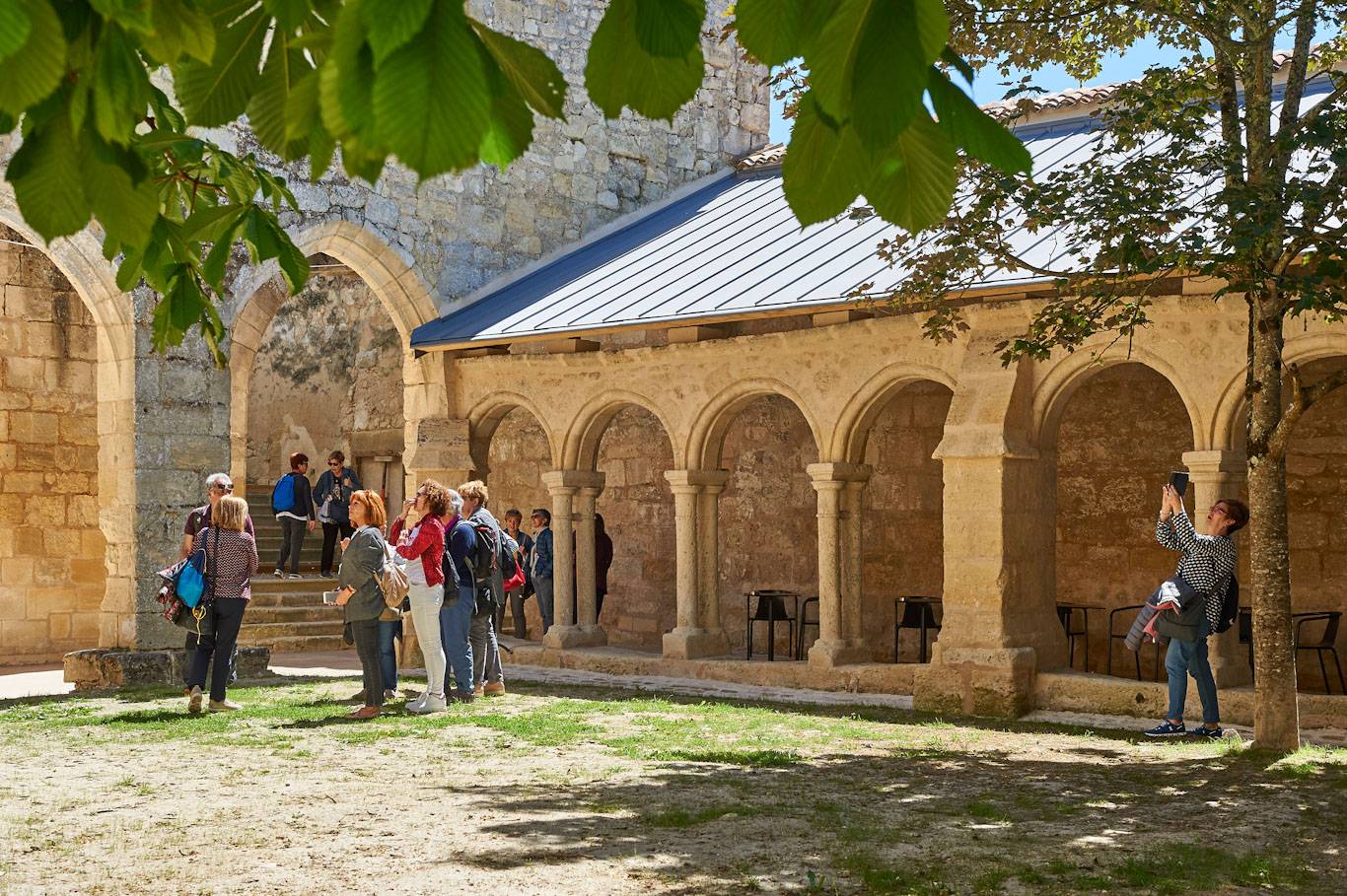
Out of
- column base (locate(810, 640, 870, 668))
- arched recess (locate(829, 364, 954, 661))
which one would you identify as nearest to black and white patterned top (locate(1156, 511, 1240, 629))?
column base (locate(810, 640, 870, 668))

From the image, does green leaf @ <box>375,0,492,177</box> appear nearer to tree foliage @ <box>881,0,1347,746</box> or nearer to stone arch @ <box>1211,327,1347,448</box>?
tree foliage @ <box>881,0,1347,746</box>

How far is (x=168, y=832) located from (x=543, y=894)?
1676 mm

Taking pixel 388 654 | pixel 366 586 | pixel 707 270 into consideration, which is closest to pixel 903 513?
pixel 707 270

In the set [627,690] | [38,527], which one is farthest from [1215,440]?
[38,527]

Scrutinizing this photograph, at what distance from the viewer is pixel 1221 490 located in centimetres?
895

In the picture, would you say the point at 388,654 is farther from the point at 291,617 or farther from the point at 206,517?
the point at 291,617

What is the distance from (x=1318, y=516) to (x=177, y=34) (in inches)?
409

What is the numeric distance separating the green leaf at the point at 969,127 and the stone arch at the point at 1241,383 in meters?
7.23

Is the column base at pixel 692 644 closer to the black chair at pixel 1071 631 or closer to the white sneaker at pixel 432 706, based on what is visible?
the black chair at pixel 1071 631

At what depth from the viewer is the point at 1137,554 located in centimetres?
1165

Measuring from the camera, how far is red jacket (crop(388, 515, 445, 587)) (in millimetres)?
8320

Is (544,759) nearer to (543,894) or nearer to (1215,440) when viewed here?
(543,894)

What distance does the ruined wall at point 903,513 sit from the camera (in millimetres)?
12789

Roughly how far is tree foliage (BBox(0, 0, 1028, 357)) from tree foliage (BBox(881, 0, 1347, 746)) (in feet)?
15.6
